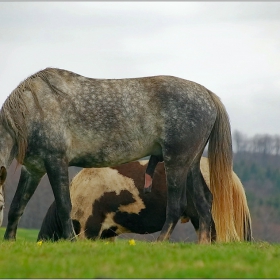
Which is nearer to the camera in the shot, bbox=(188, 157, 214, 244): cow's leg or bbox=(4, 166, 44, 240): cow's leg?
bbox=(188, 157, 214, 244): cow's leg

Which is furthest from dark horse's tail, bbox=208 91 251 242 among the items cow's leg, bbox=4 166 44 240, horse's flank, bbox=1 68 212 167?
cow's leg, bbox=4 166 44 240

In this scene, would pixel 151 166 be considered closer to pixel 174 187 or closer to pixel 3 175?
pixel 174 187

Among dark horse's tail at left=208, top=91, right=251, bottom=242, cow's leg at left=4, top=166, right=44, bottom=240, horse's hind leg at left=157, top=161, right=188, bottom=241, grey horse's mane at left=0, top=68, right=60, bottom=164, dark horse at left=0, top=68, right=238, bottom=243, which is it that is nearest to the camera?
grey horse's mane at left=0, top=68, right=60, bottom=164

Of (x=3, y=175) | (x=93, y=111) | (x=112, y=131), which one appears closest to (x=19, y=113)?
(x=3, y=175)

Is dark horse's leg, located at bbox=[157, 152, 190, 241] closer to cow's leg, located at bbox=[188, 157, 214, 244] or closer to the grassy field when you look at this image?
cow's leg, located at bbox=[188, 157, 214, 244]

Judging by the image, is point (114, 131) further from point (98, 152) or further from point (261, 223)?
point (261, 223)

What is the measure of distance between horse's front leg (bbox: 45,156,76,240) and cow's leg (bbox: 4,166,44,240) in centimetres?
66

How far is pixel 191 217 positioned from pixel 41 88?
363cm

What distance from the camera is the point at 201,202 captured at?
9.51 metres

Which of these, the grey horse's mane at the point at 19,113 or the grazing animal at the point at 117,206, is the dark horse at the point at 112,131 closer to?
the grey horse's mane at the point at 19,113

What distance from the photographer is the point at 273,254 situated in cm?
663

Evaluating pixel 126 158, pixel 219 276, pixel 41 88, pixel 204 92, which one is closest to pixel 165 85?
pixel 204 92

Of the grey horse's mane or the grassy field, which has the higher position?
the grey horse's mane

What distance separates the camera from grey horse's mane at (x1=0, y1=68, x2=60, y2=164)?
8.75m
